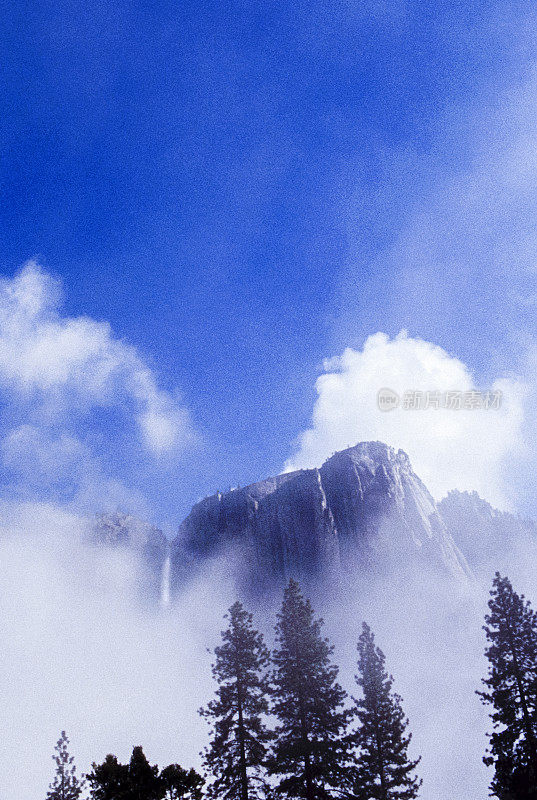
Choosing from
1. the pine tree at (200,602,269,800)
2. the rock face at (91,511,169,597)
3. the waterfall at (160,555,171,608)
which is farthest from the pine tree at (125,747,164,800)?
the rock face at (91,511,169,597)

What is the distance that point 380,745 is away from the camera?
86.6ft

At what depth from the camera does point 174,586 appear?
452 ft

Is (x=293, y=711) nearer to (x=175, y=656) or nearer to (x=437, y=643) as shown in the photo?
(x=437, y=643)

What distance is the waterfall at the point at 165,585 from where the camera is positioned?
14012 cm

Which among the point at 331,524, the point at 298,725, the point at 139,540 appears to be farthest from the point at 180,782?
the point at 139,540

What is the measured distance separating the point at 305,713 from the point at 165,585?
418 feet

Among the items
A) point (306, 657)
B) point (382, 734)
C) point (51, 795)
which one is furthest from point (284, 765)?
point (51, 795)

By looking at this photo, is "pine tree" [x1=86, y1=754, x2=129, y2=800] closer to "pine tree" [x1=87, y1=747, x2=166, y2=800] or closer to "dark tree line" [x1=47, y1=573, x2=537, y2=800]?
"pine tree" [x1=87, y1=747, x2=166, y2=800]

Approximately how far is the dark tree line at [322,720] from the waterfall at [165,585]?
122 meters

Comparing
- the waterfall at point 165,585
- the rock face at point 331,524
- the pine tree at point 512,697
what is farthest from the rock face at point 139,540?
the pine tree at point 512,697

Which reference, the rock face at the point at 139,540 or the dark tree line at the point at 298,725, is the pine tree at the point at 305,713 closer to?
the dark tree line at the point at 298,725

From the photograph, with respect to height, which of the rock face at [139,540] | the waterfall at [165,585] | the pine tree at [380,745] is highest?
the rock face at [139,540]

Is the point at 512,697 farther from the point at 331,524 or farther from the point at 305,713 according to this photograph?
the point at 331,524

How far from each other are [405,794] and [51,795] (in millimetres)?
27884
